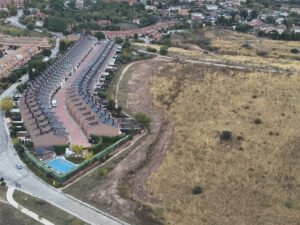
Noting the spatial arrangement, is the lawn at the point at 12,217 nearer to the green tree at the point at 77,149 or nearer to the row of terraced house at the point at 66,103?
the green tree at the point at 77,149

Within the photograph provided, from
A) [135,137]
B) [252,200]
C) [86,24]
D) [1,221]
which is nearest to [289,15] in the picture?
[86,24]

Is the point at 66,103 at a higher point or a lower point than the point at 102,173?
higher

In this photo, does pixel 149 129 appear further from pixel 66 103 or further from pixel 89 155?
pixel 66 103

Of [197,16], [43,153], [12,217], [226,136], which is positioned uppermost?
[197,16]

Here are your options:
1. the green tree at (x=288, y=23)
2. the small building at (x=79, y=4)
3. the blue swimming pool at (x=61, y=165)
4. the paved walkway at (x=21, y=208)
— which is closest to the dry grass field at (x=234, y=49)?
the green tree at (x=288, y=23)

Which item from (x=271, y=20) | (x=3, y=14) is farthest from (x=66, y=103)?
(x=271, y=20)

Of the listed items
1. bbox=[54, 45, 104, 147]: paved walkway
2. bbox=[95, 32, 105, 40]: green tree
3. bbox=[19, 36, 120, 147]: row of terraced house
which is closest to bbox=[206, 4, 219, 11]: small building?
bbox=[95, 32, 105, 40]: green tree
